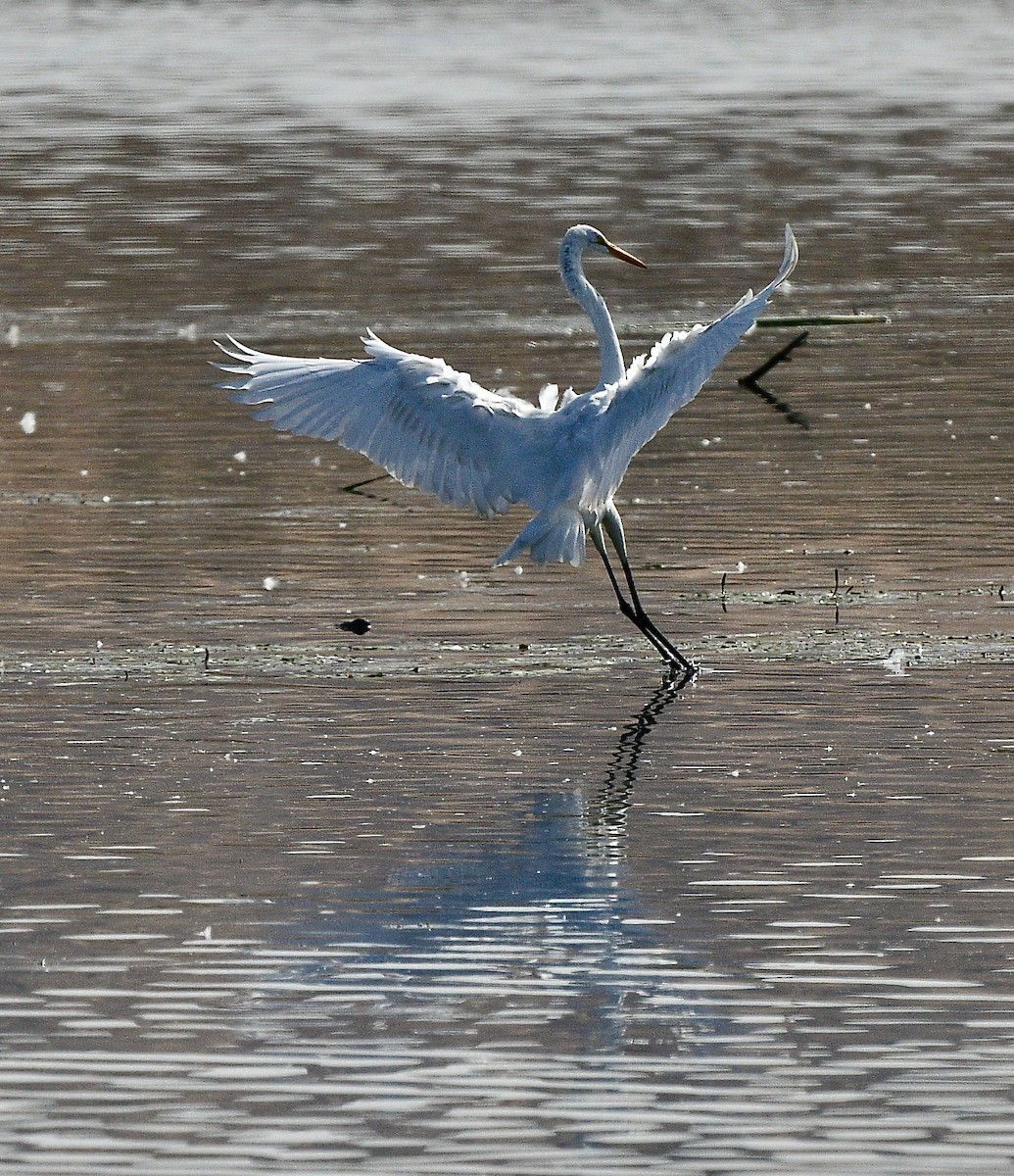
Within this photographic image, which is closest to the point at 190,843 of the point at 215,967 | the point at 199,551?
the point at 215,967

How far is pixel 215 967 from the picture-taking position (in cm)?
802

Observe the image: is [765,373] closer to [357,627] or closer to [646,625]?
[357,627]

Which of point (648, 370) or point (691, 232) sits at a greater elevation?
point (648, 370)

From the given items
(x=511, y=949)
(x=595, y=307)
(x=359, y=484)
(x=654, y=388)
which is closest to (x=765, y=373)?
(x=359, y=484)

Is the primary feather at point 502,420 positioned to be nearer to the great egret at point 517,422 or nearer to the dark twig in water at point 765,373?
the great egret at point 517,422

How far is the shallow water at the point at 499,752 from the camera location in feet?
23.1

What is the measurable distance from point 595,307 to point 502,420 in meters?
1.13

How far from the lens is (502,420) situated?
12367mm

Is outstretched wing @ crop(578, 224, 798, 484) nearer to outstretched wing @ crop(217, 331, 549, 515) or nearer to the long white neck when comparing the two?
the long white neck

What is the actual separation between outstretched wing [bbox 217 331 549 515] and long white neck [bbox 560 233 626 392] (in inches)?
15.8

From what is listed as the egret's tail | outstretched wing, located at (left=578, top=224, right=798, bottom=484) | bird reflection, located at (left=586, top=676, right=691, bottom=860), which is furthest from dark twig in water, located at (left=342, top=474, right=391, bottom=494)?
bird reflection, located at (left=586, top=676, right=691, bottom=860)

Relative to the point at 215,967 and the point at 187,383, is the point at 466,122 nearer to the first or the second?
the point at 187,383

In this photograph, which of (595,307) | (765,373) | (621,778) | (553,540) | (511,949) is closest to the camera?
(511,949)

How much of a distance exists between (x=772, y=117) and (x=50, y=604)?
29430 mm
